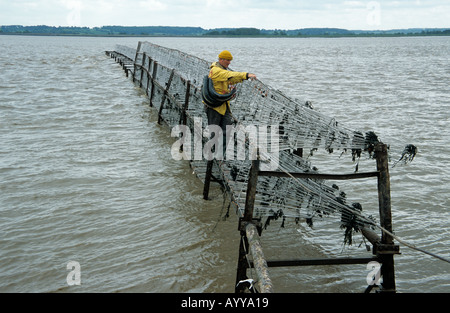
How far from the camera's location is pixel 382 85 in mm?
32750

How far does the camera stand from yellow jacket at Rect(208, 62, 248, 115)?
7.73 metres

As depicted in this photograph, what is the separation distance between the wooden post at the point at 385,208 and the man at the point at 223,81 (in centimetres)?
270

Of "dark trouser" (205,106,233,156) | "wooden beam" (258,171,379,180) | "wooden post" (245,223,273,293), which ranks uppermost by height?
"dark trouser" (205,106,233,156)

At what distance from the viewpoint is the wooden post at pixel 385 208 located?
5547 mm

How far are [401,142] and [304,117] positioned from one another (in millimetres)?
9328

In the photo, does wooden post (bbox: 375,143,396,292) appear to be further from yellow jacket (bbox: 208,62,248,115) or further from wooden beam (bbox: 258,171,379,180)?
yellow jacket (bbox: 208,62,248,115)

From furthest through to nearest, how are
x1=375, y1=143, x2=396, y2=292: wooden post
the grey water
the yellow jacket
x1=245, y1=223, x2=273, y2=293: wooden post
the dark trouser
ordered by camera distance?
the dark trouser → the yellow jacket → the grey water → x1=375, y1=143, x2=396, y2=292: wooden post → x1=245, y1=223, x2=273, y2=293: wooden post

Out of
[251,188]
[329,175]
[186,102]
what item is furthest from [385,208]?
[186,102]

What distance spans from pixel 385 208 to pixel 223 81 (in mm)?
3672

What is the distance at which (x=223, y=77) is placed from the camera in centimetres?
790

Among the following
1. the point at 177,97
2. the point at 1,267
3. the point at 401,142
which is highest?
the point at 177,97

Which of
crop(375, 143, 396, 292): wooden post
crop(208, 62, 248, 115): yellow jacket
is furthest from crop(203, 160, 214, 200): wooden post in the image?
crop(375, 143, 396, 292): wooden post
